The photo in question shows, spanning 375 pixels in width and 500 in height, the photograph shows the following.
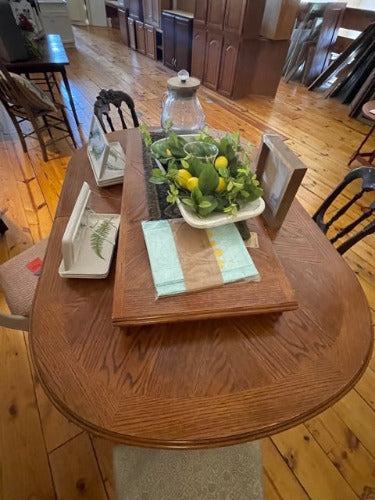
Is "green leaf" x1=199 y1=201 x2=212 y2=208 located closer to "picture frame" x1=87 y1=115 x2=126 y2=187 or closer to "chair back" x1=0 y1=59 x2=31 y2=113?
"picture frame" x1=87 y1=115 x2=126 y2=187

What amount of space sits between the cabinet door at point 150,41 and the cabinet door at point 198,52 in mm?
1344

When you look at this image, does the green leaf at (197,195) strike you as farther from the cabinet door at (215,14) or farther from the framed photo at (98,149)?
the cabinet door at (215,14)

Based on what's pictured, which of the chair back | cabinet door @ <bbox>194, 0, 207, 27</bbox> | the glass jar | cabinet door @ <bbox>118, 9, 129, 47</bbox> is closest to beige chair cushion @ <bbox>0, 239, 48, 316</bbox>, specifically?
the glass jar

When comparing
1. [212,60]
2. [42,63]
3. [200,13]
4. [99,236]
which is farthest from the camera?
[212,60]

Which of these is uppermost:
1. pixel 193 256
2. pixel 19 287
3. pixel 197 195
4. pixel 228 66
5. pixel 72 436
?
pixel 197 195

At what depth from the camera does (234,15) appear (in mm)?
3406

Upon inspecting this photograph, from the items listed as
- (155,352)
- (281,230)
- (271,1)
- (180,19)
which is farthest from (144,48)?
(155,352)

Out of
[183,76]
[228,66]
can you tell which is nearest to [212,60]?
[228,66]

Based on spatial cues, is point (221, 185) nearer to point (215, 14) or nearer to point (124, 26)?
point (215, 14)

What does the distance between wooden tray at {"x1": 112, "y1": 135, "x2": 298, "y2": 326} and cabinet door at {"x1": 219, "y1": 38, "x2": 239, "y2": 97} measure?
12.8 ft

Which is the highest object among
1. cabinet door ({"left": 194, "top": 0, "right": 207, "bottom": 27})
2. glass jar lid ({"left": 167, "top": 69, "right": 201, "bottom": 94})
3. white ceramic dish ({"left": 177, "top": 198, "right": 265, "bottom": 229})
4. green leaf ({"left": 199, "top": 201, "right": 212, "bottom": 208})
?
glass jar lid ({"left": 167, "top": 69, "right": 201, "bottom": 94})

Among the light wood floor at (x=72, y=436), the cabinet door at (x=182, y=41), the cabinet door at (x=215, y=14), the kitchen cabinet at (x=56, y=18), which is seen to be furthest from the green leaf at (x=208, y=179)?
the kitchen cabinet at (x=56, y=18)

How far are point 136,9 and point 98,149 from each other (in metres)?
5.89

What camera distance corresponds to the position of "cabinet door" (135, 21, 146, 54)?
5.34 metres
